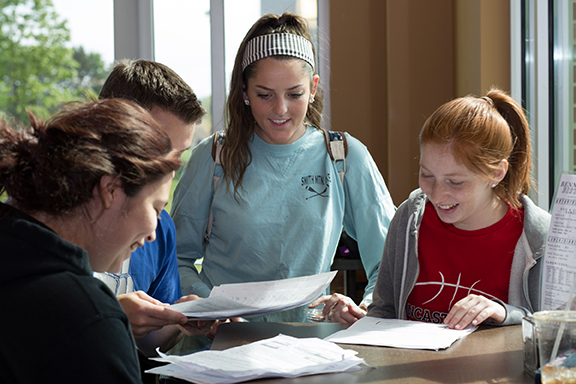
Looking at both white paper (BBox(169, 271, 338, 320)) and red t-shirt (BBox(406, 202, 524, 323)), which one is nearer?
white paper (BBox(169, 271, 338, 320))

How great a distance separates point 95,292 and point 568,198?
30.3 inches

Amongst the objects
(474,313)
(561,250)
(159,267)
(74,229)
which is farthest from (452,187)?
(74,229)

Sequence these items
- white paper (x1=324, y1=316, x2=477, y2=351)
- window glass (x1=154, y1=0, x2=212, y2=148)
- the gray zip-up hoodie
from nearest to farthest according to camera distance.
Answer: white paper (x1=324, y1=316, x2=477, y2=351) < the gray zip-up hoodie < window glass (x1=154, y1=0, x2=212, y2=148)

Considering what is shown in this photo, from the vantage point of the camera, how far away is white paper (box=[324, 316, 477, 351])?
105 centimetres

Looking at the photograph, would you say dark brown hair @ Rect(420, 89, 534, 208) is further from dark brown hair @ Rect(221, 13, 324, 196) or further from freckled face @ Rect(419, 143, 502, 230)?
dark brown hair @ Rect(221, 13, 324, 196)

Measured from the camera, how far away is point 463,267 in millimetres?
1397

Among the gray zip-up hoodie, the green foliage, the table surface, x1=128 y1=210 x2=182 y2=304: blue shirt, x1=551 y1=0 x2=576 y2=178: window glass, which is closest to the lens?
the table surface

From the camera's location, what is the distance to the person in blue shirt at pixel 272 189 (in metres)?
1.71

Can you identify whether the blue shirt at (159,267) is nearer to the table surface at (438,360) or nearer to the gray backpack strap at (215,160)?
the gray backpack strap at (215,160)

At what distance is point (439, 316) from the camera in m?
1.34

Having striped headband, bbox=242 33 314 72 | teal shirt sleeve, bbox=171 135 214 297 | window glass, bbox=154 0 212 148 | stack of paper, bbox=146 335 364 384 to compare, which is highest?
window glass, bbox=154 0 212 148

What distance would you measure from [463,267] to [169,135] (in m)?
0.85

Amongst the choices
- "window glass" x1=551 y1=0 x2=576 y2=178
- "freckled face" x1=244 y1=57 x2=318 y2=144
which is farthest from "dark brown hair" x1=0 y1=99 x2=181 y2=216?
"window glass" x1=551 y1=0 x2=576 y2=178

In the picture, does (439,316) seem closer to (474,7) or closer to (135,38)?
(474,7)
